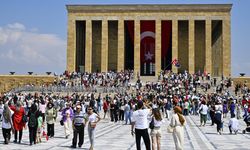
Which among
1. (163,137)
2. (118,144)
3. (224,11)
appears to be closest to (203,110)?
(163,137)

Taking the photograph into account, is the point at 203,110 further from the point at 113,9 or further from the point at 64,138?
the point at 113,9

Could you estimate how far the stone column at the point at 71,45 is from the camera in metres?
57.7

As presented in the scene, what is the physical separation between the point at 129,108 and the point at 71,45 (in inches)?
1338

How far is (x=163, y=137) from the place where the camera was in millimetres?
18656

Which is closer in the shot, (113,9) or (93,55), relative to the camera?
(113,9)

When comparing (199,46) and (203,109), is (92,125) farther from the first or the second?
(199,46)

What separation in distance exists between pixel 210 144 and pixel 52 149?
18.7ft

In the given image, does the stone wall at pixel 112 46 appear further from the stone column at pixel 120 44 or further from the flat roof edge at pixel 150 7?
the flat roof edge at pixel 150 7

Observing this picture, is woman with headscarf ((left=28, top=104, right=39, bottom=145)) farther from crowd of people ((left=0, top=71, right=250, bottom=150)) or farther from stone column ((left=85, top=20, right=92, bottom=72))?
stone column ((left=85, top=20, right=92, bottom=72))

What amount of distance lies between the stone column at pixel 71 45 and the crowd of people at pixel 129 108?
14.9 ft

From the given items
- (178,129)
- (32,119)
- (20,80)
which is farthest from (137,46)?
(178,129)

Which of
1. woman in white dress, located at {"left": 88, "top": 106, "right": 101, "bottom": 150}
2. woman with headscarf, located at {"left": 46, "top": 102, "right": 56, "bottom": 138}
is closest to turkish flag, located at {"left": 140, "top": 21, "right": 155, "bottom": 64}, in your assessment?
woman with headscarf, located at {"left": 46, "top": 102, "right": 56, "bottom": 138}

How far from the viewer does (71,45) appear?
5784 centimetres

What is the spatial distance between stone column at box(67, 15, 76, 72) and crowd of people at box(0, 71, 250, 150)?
4.53m
